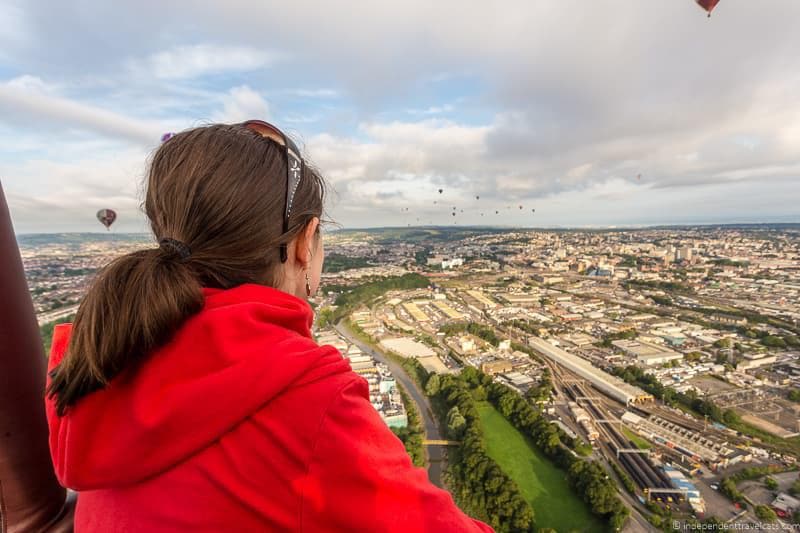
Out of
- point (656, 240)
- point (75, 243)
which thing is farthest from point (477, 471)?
point (656, 240)

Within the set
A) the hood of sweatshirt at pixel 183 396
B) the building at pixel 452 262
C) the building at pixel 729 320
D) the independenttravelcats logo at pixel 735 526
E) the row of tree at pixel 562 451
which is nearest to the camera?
the hood of sweatshirt at pixel 183 396

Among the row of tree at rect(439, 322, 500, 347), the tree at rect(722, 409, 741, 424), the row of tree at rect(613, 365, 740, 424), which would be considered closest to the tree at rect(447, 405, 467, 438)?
the row of tree at rect(613, 365, 740, 424)

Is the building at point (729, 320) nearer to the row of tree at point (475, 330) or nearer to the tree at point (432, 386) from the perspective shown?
the row of tree at point (475, 330)

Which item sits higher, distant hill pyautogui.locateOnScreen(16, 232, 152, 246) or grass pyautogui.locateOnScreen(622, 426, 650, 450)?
distant hill pyautogui.locateOnScreen(16, 232, 152, 246)

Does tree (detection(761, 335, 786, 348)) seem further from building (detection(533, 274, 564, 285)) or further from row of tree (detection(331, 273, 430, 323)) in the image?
row of tree (detection(331, 273, 430, 323))

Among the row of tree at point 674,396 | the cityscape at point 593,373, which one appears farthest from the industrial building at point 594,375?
the row of tree at point 674,396

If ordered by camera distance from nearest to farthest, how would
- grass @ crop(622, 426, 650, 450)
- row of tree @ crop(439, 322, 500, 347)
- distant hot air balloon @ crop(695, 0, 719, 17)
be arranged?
distant hot air balloon @ crop(695, 0, 719, 17)
grass @ crop(622, 426, 650, 450)
row of tree @ crop(439, 322, 500, 347)

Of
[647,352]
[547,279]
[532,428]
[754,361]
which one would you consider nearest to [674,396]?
[647,352]

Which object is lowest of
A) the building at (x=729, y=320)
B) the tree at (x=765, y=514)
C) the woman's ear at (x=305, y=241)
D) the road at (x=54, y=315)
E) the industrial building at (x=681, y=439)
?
the industrial building at (x=681, y=439)
